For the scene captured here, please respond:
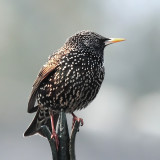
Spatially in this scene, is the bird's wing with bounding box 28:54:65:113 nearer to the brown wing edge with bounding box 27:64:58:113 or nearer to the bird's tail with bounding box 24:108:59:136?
the brown wing edge with bounding box 27:64:58:113

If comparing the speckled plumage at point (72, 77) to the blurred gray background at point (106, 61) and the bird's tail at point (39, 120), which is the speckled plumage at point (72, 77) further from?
the blurred gray background at point (106, 61)

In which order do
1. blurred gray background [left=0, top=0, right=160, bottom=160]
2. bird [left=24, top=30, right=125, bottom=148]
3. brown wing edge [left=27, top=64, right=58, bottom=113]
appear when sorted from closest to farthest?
bird [left=24, top=30, right=125, bottom=148] < brown wing edge [left=27, top=64, right=58, bottom=113] < blurred gray background [left=0, top=0, right=160, bottom=160]

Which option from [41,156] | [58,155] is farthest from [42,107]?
[41,156]

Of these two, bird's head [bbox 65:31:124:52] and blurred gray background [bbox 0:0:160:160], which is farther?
blurred gray background [bbox 0:0:160:160]

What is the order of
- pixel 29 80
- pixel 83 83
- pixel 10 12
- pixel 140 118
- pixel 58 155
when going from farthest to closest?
pixel 10 12 < pixel 29 80 < pixel 140 118 < pixel 83 83 < pixel 58 155

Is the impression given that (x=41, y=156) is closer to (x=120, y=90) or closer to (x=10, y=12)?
(x=120, y=90)

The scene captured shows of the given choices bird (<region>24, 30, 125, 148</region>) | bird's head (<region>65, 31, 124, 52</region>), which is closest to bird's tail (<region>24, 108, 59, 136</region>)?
bird (<region>24, 30, 125, 148</region>)

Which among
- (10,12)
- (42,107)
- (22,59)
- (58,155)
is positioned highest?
(10,12)

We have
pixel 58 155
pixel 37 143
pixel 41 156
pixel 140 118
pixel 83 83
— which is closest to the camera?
pixel 58 155
